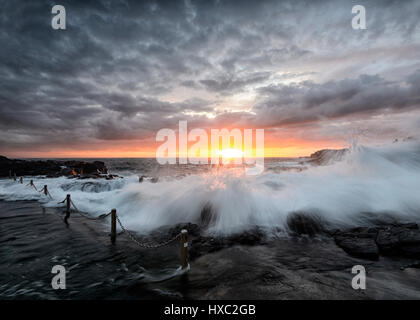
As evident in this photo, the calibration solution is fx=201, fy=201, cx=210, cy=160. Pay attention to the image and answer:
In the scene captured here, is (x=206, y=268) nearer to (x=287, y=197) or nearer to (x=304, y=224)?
(x=304, y=224)

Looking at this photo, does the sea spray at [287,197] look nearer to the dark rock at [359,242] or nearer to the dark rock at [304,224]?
the dark rock at [304,224]

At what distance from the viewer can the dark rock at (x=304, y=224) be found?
10383mm

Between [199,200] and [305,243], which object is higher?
[199,200]

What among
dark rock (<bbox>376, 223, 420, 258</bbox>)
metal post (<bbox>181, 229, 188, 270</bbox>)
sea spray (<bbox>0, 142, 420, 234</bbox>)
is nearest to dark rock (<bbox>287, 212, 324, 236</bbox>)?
sea spray (<bbox>0, 142, 420, 234</bbox>)

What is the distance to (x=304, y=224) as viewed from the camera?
1089 centimetres

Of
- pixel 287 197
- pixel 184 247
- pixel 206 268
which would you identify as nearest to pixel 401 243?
pixel 287 197

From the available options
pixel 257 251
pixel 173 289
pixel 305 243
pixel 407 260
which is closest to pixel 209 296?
pixel 173 289

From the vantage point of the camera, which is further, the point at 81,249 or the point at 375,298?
the point at 81,249

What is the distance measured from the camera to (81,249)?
8781 millimetres

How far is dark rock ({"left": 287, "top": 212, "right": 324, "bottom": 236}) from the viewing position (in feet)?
34.1

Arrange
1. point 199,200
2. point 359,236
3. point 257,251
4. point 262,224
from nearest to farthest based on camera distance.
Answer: point 257,251
point 359,236
point 262,224
point 199,200

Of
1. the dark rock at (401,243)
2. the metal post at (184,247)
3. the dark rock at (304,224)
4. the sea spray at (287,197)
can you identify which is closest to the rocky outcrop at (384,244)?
the dark rock at (401,243)

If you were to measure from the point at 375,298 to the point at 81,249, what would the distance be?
1047 cm
